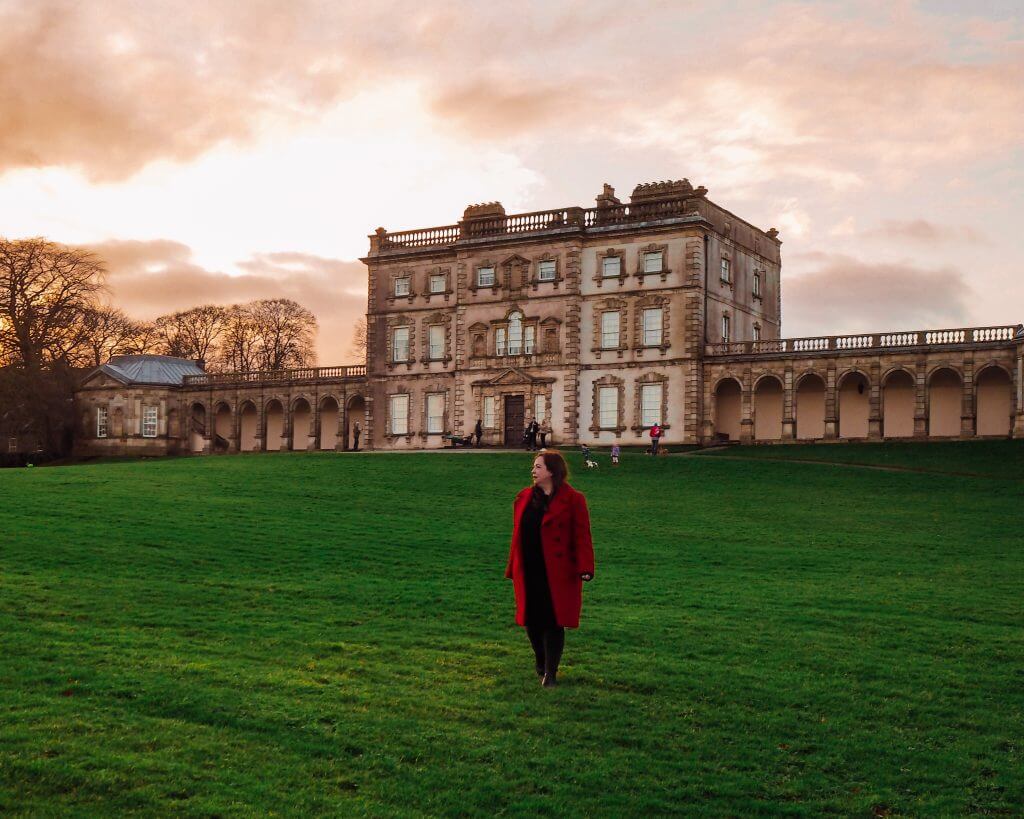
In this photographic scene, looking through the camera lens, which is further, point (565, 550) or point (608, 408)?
point (608, 408)

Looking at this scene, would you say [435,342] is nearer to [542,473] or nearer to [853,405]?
[853,405]

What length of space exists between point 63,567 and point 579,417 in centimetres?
4285

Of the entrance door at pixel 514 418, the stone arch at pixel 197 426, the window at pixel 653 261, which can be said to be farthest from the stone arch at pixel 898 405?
the stone arch at pixel 197 426

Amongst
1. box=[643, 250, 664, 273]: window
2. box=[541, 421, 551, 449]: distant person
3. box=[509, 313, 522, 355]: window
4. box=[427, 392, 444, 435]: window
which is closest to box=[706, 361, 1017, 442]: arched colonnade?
box=[643, 250, 664, 273]: window

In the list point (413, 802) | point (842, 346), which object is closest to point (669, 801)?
point (413, 802)

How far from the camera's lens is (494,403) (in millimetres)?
61562

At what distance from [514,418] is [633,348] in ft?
24.5

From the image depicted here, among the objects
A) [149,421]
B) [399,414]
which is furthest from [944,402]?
[149,421]

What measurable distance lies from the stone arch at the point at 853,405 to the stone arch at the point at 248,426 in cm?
3808

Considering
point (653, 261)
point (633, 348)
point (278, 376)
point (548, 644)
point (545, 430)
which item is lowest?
point (548, 644)

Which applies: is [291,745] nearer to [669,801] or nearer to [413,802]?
[413,802]

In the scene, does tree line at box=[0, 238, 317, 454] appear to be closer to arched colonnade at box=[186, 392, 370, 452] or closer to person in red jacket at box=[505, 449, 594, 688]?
arched colonnade at box=[186, 392, 370, 452]

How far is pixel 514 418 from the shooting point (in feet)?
201

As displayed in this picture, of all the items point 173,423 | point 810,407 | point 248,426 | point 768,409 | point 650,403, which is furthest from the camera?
point 248,426
